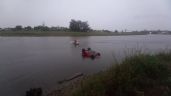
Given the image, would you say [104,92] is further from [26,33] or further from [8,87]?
[26,33]

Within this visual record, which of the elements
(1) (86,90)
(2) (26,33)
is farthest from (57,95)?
(2) (26,33)

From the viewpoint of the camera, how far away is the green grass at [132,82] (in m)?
5.54

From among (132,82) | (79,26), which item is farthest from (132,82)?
(79,26)

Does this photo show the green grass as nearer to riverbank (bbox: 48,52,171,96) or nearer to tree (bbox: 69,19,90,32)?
riverbank (bbox: 48,52,171,96)

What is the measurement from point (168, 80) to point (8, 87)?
9866 mm

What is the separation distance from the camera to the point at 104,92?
5500 millimetres

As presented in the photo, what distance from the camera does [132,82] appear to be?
5801 millimetres

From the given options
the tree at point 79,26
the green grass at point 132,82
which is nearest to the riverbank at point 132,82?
the green grass at point 132,82

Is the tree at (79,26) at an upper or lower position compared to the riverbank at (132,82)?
upper

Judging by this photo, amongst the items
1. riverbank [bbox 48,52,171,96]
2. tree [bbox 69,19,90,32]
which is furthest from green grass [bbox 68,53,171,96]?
tree [bbox 69,19,90,32]

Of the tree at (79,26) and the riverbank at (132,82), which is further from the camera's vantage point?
the tree at (79,26)

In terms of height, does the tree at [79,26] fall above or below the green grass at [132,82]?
above

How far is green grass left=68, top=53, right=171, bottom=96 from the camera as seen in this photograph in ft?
18.2

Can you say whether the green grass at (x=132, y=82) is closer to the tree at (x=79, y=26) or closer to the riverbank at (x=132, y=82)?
the riverbank at (x=132, y=82)
